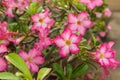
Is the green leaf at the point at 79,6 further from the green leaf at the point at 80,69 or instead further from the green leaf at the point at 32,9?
the green leaf at the point at 80,69


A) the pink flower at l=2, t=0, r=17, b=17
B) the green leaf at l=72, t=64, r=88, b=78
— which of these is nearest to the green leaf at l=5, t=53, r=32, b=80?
the green leaf at l=72, t=64, r=88, b=78

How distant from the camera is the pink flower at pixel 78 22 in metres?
1.45

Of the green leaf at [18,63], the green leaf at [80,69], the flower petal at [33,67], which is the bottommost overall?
the green leaf at [80,69]

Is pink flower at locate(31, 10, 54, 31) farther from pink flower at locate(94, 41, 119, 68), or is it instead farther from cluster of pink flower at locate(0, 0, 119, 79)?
pink flower at locate(94, 41, 119, 68)

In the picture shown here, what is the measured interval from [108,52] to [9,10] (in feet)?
1.85

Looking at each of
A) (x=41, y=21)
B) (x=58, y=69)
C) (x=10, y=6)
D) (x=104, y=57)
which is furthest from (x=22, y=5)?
(x=104, y=57)

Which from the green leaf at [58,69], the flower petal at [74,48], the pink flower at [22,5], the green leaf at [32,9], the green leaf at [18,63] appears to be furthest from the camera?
the pink flower at [22,5]

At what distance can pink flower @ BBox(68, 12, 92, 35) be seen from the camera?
1453 millimetres

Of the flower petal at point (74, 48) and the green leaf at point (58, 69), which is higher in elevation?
the flower petal at point (74, 48)

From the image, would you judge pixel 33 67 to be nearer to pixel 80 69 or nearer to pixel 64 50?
pixel 64 50

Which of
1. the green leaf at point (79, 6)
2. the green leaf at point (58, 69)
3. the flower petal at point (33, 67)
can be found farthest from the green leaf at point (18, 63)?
the green leaf at point (79, 6)

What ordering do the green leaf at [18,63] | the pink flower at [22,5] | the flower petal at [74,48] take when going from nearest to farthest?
the green leaf at [18,63] < the flower petal at [74,48] < the pink flower at [22,5]

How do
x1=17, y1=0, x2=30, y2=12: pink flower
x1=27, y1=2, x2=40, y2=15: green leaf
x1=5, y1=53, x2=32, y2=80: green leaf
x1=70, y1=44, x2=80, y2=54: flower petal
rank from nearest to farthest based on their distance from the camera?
1. x1=5, y1=53, x2=32, y2=80: green leaf
2. x1=70, y1=44, x2=80, y2=54: flower petal
3. x1=27, y1=2, x2=40, y2=15: green leaf
4. x1=17, y1=0, x2=30, y2=12: pink flower

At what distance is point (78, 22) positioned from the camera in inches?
58.9
